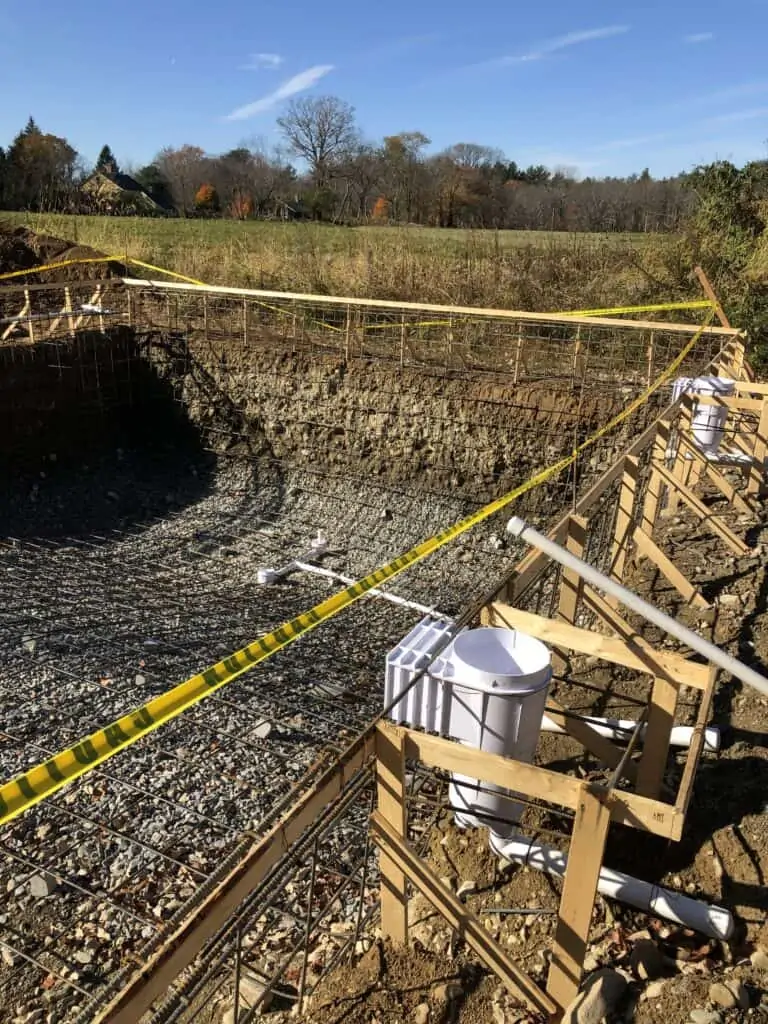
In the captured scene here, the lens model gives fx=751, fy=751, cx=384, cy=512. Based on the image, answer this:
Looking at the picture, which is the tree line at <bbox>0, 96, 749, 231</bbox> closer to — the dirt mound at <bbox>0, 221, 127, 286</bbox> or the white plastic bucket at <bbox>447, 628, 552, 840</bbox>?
the dirt mound at <bbox>0, 221, 127, 286</bbox>

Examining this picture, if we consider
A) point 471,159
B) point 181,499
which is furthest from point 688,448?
point 471,159

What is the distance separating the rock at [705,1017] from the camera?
266 centimetres

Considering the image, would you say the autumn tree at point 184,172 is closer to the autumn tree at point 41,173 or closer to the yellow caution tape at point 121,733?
the autumn tree at point 41,173

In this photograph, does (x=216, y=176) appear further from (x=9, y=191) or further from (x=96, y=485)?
(x=96, y=485)

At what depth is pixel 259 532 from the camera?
34.4 ft

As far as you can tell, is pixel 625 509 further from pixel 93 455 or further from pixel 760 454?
pixel 93 455

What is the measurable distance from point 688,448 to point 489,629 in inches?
192

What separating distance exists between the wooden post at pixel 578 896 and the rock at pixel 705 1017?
41 cm

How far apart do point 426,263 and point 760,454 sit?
9.77 m

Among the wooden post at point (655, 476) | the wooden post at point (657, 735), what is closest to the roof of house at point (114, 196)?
the wooden post at point (655, 476)

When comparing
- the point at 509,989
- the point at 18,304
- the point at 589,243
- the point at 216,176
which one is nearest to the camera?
the point at 509,989

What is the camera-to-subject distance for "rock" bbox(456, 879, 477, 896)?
3.59 m

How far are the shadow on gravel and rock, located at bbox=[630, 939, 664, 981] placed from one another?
8681 mm

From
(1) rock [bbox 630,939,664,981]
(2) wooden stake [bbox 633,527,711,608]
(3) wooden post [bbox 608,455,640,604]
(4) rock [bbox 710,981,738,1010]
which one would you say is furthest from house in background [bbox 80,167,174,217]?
(4) rock [bbox 710,981,738,1010]
